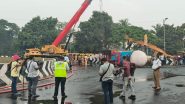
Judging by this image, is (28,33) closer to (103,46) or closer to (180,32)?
(103,46)

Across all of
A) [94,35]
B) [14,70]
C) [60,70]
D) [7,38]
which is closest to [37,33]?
[94,35]

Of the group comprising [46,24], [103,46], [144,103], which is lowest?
[144,103]

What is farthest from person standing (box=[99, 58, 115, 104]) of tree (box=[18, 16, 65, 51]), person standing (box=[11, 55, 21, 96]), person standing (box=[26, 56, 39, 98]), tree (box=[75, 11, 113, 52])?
tree (box=[18, 16, 65, 51])

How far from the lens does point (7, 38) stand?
134500 mm

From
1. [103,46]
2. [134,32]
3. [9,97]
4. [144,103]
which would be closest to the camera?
[144,103]

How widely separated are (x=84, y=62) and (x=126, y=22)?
46561 millimetres

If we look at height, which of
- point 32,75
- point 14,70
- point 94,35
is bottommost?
point 32,75

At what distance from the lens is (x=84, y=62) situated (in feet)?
180

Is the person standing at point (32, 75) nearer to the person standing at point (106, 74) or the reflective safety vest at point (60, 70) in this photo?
the reflective safety vest at point (60, 70)

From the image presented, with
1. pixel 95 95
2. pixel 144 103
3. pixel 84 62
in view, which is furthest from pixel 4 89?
pixel 84 62

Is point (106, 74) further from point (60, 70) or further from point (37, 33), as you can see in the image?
point (37, 33)

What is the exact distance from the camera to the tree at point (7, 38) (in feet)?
385

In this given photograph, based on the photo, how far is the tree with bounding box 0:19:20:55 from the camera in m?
117

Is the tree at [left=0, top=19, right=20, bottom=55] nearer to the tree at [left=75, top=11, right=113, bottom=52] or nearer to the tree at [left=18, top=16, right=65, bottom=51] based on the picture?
the tree at [left=18, top=16, right=65, bottom=51]
